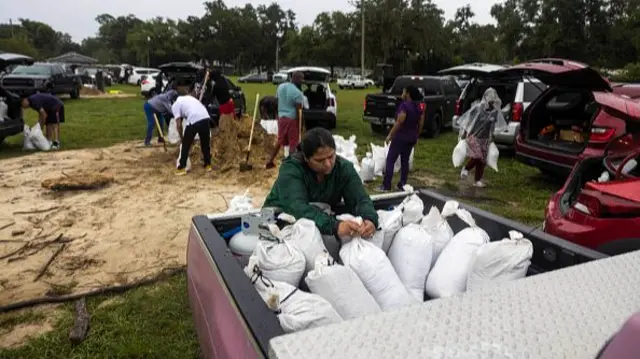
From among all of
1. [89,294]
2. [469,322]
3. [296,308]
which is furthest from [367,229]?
[89,294]

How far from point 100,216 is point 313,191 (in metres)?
3.82

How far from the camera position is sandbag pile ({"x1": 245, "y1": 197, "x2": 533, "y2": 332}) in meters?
1.77

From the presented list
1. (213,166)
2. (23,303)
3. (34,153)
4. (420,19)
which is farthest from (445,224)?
(420,19)

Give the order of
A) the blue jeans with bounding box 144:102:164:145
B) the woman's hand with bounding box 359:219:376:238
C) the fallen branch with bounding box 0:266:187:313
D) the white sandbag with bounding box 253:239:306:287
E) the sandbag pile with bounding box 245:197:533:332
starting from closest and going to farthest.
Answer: the sandbag pile with bounding box 245:197:533:332
the white sandbag with bounding box 253:239:306:287
the woman's hand with bounding box 359:219:376:238
the fallen branch with bounding box 0:266:187:313
the blue jeans with bounding box 144:102:164:145

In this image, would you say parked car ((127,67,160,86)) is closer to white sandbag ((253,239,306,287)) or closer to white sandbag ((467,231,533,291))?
white sandbag ((253,239,306,287))

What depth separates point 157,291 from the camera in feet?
12.0

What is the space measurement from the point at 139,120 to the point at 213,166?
7.62 meters

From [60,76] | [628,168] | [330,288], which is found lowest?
[330,288]

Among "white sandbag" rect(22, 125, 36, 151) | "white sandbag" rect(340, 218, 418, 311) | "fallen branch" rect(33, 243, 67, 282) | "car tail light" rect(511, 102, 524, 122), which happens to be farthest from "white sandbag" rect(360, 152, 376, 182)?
"white sandbag" rect(22, 125, 36, 151)

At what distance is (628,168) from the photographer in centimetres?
351

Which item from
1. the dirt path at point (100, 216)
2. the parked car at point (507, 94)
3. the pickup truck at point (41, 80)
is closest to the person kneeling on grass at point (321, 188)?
the dirt path at point (100, 216)

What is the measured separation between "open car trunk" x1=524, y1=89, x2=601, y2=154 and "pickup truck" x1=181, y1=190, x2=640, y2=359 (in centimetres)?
546

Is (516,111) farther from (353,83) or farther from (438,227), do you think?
(353,83)

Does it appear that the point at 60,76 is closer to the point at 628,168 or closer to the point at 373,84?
the point at 628,168
